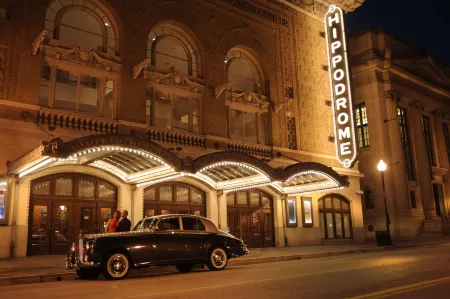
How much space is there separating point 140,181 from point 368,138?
23.5 m

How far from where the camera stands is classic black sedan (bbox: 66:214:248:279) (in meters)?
11.7

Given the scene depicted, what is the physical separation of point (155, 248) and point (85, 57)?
1056 cm

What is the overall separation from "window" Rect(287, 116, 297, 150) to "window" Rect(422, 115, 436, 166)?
1937cm

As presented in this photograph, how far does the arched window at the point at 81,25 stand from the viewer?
19.5m

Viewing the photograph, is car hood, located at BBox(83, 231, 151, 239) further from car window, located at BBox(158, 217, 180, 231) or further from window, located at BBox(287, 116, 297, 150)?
window, located at BBox(287, 116, 297, 150)

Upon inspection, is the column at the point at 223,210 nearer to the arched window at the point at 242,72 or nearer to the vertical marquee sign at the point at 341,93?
the arched window at the point at 242,72

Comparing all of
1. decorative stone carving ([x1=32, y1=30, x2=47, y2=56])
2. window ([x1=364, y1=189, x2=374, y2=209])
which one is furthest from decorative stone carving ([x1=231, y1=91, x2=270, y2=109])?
window ([x1=364, y1=189, x2=374, y2=209])

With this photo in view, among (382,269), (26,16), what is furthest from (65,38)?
(382,269)

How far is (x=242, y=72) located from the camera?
26.4m

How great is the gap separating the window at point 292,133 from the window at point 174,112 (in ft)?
20.8

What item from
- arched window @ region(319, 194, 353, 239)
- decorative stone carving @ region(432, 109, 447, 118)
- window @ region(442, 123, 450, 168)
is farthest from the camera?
window @ region(442, 123, 450, 168)

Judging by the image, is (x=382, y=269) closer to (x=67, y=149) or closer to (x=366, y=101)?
(x=67, y=149)

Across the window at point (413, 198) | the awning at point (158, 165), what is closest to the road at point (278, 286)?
the awning at point (158, 165)

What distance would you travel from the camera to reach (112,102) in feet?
66.9
